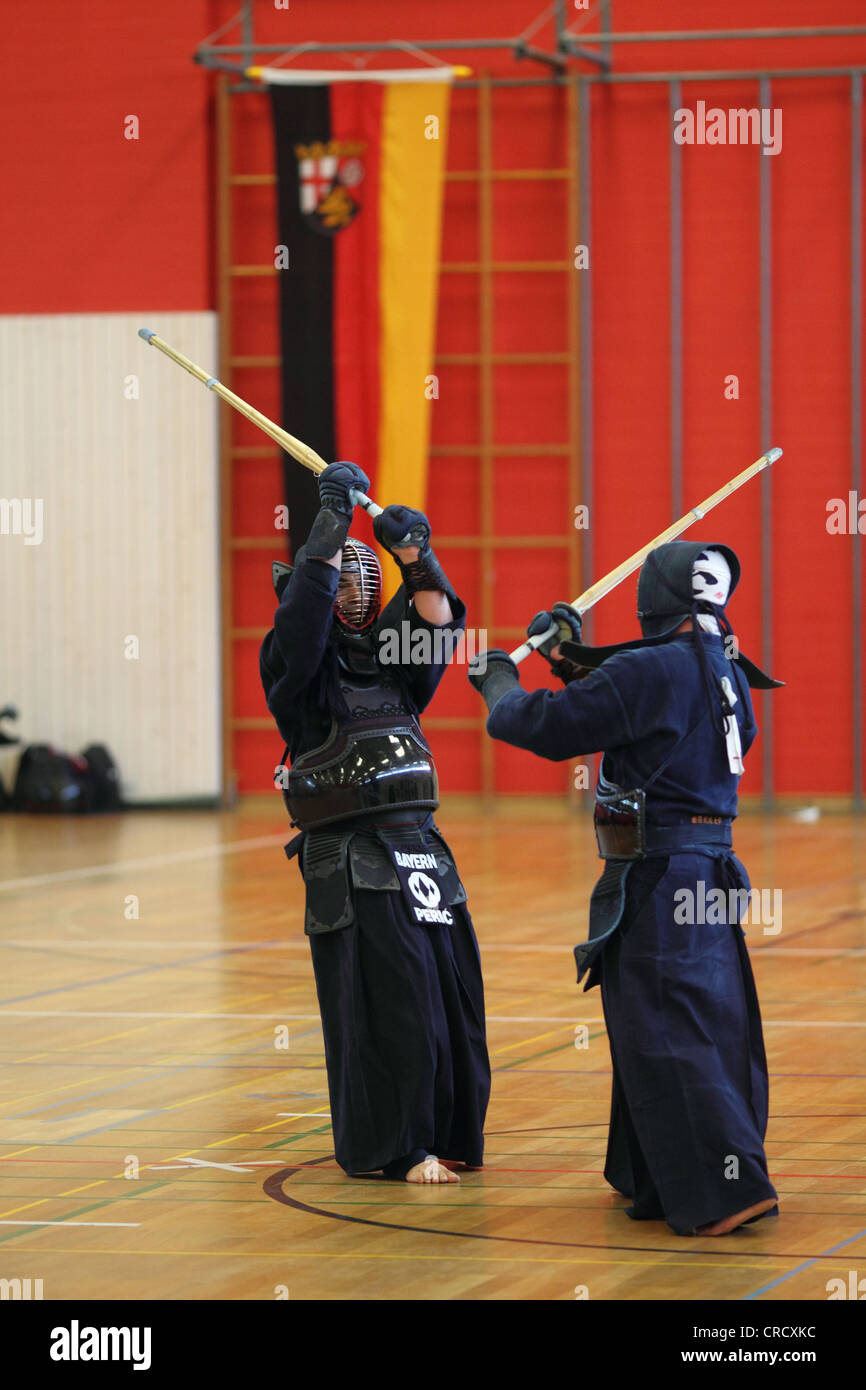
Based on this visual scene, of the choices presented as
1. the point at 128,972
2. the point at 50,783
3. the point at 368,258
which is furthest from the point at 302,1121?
A: the point at 368,258

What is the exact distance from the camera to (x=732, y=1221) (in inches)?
178

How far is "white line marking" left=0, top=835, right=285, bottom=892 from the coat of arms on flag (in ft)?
17.0

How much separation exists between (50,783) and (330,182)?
18.3 ft

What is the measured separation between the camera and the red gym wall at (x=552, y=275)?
15734 millimetres

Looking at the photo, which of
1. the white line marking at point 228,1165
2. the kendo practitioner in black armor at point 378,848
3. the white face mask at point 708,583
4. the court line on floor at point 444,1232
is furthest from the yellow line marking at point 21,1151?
the white face mask at point 708,583

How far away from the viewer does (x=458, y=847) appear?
13836mm

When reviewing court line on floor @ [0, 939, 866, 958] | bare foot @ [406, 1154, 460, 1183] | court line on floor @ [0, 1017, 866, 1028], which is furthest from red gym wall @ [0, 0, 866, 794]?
bare foot @ [406, 1154, 460, 1183]

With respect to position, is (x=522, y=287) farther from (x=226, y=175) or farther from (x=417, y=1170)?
(x=417, y=1170)

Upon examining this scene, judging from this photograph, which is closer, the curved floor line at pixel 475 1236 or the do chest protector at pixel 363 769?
the curved floor line at pixel 475 1236

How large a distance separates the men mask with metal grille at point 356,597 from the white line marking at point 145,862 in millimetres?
6939

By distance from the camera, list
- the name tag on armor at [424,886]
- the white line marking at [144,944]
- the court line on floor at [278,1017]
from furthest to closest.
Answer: the white line marking at [144,944] < the court line on floor at [278,1017] < the name tag on armor at [424,886]

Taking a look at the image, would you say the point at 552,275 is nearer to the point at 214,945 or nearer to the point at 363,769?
the point at 214,945

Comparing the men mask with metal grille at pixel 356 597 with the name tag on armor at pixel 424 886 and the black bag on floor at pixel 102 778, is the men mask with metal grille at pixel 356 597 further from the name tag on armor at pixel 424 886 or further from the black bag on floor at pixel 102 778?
the black bag on floor at pixel 102 778

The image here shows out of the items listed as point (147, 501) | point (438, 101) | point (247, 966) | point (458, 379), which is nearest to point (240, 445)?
point (147, 501)
